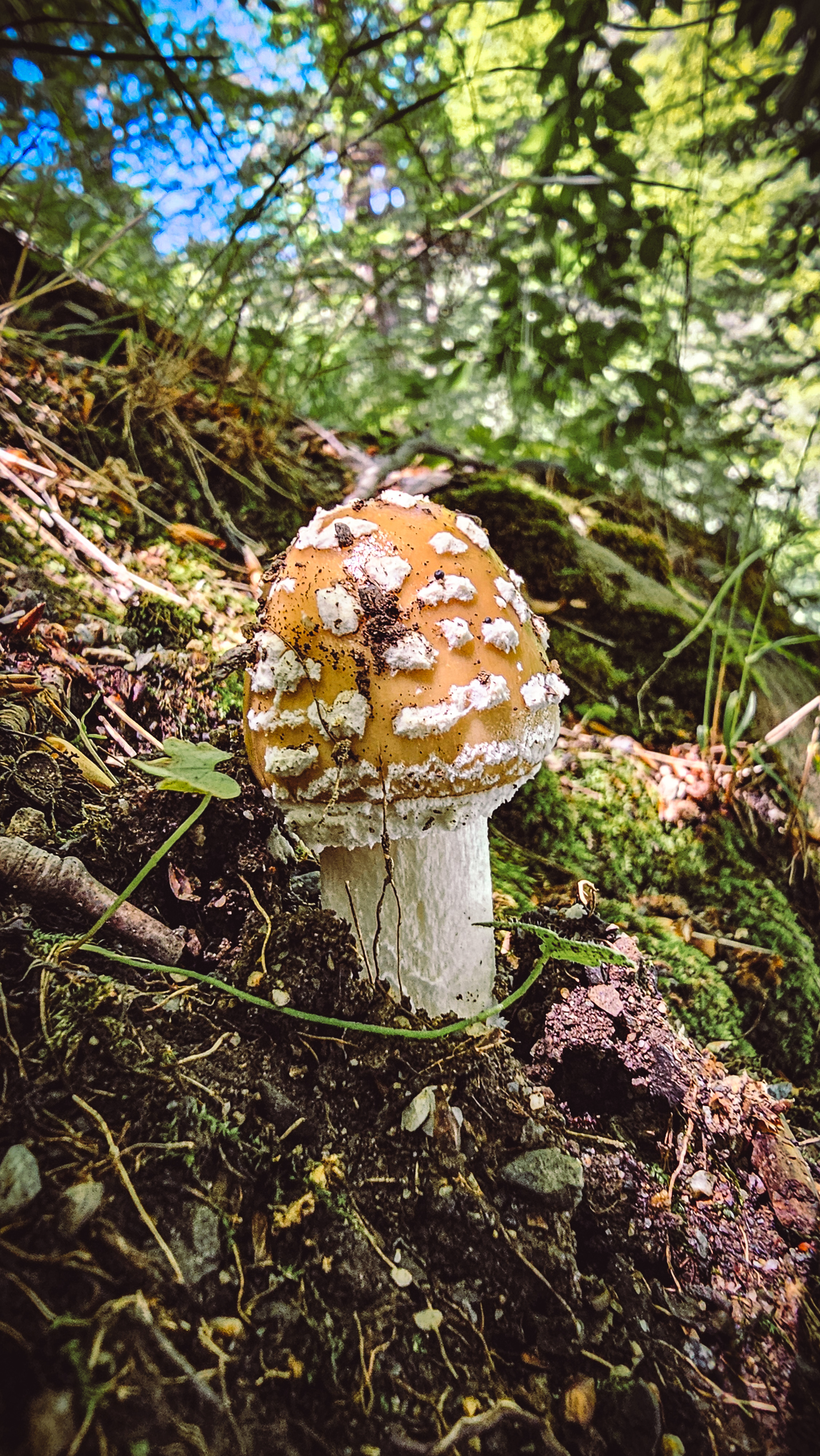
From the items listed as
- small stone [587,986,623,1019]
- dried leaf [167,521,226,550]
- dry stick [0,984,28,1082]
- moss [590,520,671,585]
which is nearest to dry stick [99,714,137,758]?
dry stick [0,984,28,1082]

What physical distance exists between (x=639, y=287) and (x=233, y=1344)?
23.9 ft

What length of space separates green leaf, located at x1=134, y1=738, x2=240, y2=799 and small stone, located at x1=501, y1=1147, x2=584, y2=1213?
109 centimetres

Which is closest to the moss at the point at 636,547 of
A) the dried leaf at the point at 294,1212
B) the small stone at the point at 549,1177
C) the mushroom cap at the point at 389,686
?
the mushroom cap at the point at 389,686

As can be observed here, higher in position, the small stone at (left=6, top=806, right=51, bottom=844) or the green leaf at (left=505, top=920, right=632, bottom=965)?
the small stone at (left=6, top=806, right=51, bottom=844)

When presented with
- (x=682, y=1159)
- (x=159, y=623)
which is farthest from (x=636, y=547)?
(x=682, y=1159)

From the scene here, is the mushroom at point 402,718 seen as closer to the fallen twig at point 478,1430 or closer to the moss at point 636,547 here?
the fallen twig at point 478,1430

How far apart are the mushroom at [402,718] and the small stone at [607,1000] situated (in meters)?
0.32

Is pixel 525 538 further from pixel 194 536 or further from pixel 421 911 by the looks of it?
pixel 421 911

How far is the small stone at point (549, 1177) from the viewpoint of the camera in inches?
61.7

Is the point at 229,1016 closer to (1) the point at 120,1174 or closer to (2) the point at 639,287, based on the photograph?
(1) the point at 120,1174

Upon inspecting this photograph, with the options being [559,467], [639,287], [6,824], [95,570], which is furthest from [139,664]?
[639,287]

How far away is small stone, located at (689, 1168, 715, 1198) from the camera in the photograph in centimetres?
181

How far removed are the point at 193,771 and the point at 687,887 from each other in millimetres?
2376

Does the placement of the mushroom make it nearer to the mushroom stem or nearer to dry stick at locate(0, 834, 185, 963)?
the mushroom stem
